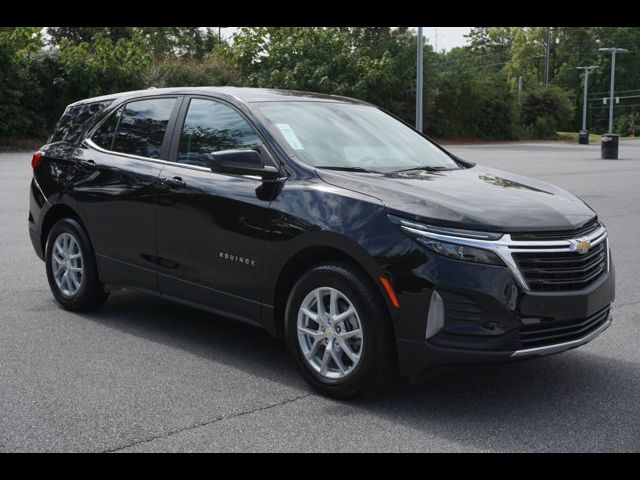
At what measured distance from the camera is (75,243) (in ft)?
20.9

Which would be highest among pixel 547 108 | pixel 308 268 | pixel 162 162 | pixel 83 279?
pixel 162 162

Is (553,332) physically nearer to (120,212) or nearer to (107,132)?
(120,212)

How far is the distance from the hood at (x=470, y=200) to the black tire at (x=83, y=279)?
2.36 metres

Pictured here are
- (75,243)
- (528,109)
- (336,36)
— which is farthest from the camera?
(528,109)

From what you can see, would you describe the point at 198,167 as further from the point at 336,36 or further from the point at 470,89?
the point at 470,89

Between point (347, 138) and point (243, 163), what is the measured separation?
86 centimetres

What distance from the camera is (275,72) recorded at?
4788 centimetres

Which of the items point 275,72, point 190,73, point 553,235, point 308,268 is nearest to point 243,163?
point 308,268

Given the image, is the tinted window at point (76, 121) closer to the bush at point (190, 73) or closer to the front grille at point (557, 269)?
the front grille at point (557, 269)

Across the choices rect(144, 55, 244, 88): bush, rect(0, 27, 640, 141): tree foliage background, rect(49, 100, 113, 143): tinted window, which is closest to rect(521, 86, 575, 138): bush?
rect(0, 27, 640, 141): tree foliage background

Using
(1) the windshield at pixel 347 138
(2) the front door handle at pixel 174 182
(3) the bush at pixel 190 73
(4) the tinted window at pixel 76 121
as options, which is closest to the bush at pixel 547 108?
(3) the bush at pixel 190 73
